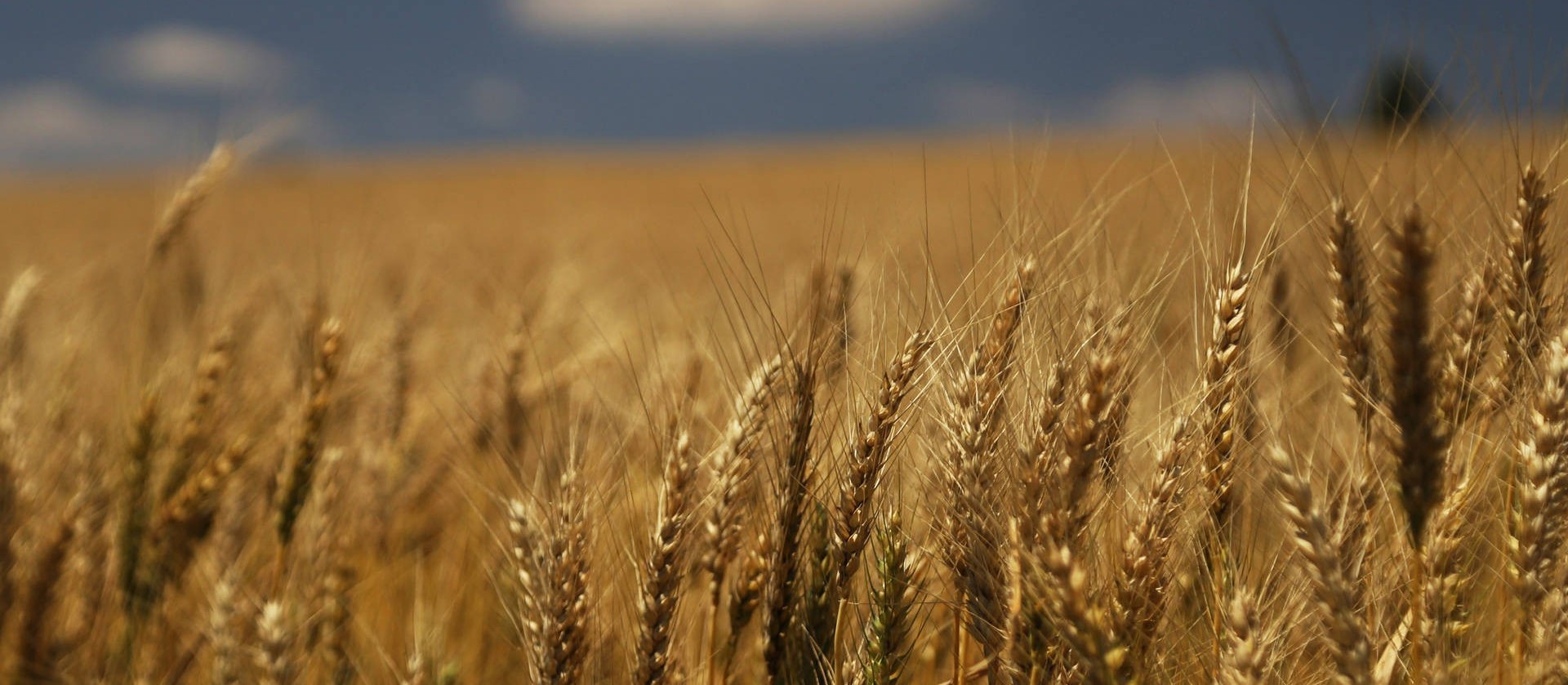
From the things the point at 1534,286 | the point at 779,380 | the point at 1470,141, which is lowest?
the point at 779,380

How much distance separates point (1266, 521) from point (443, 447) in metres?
2.31

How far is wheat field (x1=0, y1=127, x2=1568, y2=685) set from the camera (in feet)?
3.59

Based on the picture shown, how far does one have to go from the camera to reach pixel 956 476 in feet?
3.99

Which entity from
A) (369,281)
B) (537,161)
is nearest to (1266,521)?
(369,281)

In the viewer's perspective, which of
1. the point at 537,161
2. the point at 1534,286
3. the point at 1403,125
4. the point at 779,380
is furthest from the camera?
the point at 537,161

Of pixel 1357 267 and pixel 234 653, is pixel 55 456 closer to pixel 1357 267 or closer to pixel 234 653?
pixel 234 653

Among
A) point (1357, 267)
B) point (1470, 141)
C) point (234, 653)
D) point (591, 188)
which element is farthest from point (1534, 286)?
point (591, 188)

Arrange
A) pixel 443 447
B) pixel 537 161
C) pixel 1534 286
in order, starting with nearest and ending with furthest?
pixel 1534 286
pixel 443 447
pixel 537 161

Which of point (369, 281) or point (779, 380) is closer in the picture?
point (779, 380)

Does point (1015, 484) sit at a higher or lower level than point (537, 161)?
higher

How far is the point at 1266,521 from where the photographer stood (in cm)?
178

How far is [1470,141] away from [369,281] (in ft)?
8.00

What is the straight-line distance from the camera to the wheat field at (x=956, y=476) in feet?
3.59

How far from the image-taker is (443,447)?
9.77ft
